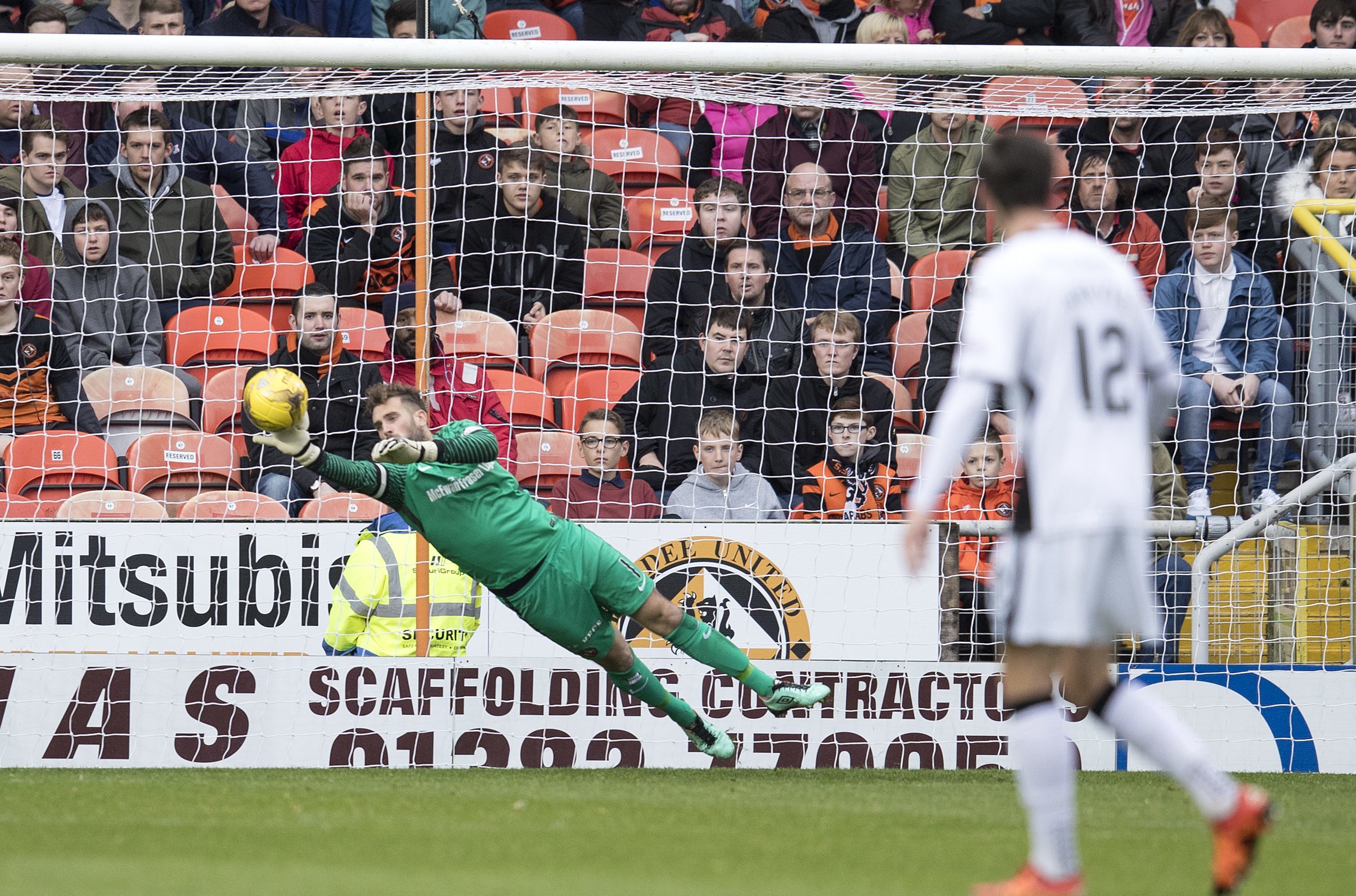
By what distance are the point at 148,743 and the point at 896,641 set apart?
3761 millimetres

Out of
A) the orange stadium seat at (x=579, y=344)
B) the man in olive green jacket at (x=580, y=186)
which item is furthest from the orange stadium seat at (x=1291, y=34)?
the orange stadium seat at (x=579, y=344)

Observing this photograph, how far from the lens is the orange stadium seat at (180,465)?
8.60 meters

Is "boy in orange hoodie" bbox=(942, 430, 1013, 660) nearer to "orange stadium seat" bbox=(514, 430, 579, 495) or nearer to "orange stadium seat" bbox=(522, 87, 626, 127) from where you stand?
"orange stadium seat" bbox=(514, 430, 579, 495)

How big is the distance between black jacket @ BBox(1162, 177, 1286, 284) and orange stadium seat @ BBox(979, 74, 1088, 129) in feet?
3.58

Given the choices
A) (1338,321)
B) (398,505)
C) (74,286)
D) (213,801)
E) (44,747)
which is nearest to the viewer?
(213,801)

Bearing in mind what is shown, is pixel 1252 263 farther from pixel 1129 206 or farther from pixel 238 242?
pixel 238 242

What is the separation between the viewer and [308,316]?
8.97 metres

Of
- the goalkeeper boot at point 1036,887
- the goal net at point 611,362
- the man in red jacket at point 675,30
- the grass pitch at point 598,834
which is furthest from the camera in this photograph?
the man in red jacket at point 675,30

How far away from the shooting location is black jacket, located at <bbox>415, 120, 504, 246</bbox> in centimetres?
904

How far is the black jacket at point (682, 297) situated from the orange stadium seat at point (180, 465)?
252 centimetres

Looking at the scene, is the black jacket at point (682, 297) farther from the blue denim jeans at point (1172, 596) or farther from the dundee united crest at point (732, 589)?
the blue denim jeans at point (1172, 596)

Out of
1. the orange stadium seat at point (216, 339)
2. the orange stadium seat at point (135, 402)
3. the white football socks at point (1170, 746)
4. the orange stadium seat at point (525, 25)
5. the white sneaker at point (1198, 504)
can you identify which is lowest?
the white football socks at point (1170, 746)

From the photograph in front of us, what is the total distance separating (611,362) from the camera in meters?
9.29

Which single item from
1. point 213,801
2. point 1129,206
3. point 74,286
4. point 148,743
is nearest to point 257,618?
point 148,743
